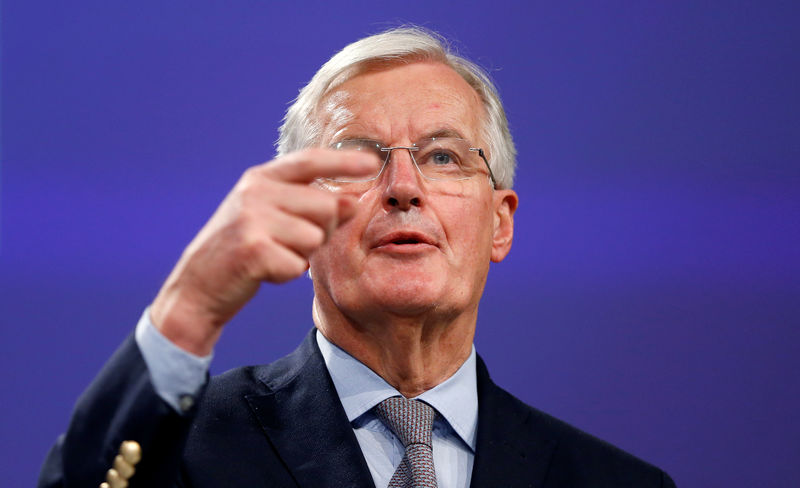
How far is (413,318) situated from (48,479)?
0.81 metres

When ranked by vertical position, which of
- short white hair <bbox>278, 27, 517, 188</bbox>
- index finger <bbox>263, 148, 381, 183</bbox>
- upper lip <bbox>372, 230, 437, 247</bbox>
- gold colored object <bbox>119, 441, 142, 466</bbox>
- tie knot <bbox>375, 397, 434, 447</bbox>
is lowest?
gold colored object <bbox>119, 441, 142, 466</bbox>

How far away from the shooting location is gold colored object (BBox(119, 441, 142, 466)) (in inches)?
49.2

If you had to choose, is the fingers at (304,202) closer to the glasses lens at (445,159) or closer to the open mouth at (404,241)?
the open mouth at (404,241)

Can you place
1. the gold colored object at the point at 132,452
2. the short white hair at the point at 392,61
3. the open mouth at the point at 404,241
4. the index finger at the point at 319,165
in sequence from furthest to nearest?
the short white hair at the point at 392,61 → the open mouth at the point at 404,241 → the gold colored object at the point at 132,452 → the index finger at the point at 319,165

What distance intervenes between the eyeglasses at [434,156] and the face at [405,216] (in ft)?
0.04

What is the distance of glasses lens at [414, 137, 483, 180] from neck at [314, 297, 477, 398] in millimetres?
315

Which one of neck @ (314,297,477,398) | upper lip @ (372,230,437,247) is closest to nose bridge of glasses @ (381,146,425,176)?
upper lip @ (372,230,437,247)

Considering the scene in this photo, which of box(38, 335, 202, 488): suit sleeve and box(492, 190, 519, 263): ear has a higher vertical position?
box(492, 190, 519, 263): ear

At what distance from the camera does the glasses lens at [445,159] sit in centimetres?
190

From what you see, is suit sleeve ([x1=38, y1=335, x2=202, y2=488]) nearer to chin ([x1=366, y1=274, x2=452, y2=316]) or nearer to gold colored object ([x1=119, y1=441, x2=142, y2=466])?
gold colored object ([x1=119, y1=441, x2=142, y2=466])

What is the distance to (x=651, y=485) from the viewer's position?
1979 millimetres

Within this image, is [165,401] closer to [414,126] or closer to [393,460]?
[393,460]

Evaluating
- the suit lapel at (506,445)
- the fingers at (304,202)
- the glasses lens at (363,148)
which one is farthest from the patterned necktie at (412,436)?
the fingers at (304,202)

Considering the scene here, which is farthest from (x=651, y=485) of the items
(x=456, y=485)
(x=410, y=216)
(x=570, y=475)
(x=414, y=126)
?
(x=414, y=126)
